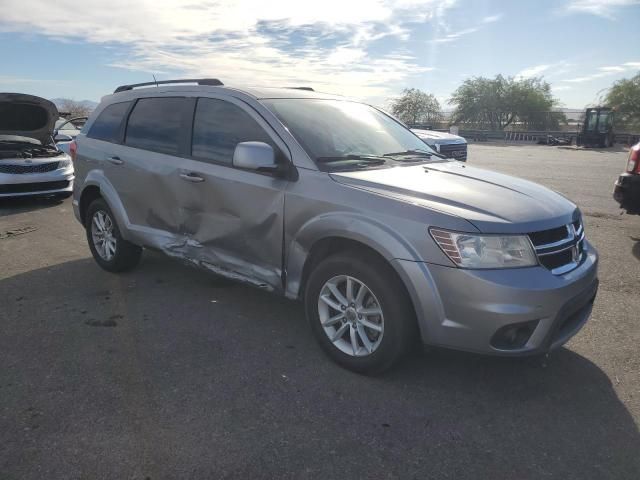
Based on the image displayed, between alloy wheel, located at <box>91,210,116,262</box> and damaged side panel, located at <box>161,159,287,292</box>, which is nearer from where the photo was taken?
damaged side panel, located at <box>161,159,287,292</box>

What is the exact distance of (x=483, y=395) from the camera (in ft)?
10.2

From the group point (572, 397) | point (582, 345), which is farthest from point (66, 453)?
point (582, 345)

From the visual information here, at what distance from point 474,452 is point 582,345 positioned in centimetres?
167

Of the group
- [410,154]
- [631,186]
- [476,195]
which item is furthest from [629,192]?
[476,195]

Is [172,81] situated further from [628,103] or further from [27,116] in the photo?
[628,103]

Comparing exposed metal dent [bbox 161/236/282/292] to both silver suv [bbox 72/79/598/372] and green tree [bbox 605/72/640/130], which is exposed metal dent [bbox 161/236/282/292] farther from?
green tree [bbox 605/72/640/130]

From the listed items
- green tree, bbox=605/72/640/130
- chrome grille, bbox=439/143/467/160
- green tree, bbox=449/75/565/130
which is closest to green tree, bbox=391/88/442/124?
green tree, bbox=449/75/565/130

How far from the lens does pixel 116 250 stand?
5125 millimetres

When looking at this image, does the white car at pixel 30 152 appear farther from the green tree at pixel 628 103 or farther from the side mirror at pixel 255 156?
the green tree at pixel 628 103

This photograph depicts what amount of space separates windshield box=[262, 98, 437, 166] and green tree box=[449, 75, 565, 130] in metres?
65.8

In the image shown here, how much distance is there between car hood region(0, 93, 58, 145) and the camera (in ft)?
30.3

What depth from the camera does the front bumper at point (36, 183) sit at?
346 inches

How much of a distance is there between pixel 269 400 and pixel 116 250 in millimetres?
2860

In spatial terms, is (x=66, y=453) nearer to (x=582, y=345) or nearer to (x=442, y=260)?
(x=442, y=260)
